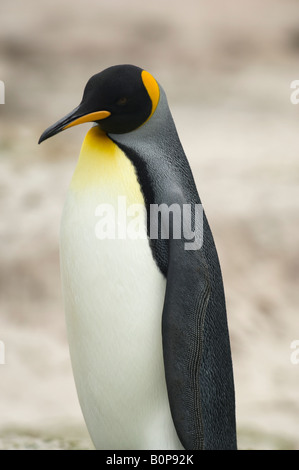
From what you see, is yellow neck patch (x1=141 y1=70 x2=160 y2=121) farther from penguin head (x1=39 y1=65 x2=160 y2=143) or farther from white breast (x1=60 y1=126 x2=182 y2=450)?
white breast (x1=60 y1=126 x2=182 y2=450)

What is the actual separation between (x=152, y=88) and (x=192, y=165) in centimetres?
289

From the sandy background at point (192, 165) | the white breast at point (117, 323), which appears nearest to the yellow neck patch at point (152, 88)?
the white breast at point (117, 323)

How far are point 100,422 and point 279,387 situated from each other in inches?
65.7

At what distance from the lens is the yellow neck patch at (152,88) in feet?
4.69

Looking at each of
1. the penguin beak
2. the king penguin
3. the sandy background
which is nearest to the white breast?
the king penguin

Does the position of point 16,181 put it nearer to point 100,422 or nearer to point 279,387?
point 279,387

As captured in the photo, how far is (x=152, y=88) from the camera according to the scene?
1.44m

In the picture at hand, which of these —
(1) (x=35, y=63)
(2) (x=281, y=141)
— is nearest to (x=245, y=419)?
(2) (x=281, y=141)

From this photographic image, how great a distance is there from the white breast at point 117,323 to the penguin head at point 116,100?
131 millimetres

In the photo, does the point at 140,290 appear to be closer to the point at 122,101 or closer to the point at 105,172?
the point at 105,172

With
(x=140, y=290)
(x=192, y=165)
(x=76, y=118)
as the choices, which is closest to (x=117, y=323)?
(x=140, y=290)

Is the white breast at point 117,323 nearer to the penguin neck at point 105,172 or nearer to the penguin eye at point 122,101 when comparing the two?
the penguin neck at point 105,172

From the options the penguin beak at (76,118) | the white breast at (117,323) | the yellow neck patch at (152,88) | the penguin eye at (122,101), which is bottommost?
the white breast at (117,323)

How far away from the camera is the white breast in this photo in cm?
144
